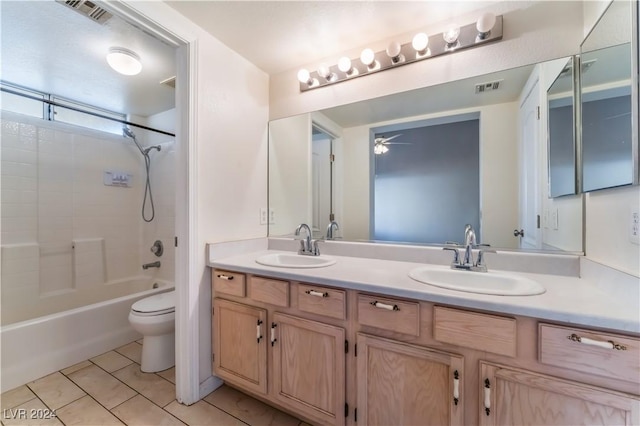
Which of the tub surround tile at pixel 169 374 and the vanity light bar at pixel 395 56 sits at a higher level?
the vanity light bar at pixel 395 56

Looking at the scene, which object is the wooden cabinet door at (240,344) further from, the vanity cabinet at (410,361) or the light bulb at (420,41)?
the light bulb at (420,41)

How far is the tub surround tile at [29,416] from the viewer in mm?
1359

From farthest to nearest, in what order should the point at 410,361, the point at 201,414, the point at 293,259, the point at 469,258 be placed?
the point at 293,259, the point at 201,414, the point at 469,258, the point at 410,361

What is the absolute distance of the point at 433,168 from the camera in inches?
62.4

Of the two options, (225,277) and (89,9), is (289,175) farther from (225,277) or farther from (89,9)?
(89,9)

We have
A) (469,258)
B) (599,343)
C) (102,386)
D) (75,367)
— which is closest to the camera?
(599,343)

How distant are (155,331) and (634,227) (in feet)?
8.22

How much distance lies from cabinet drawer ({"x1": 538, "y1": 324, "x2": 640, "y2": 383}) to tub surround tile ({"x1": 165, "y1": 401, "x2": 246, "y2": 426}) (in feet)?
4.73

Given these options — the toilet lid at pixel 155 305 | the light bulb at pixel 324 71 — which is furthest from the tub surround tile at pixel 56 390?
the light bulb at pixel 324 71

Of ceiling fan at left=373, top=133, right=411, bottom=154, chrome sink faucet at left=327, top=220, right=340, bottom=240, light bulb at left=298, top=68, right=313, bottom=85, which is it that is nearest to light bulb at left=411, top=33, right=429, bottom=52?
ceiling fan at left=373, top=133, right=411, bottom=154

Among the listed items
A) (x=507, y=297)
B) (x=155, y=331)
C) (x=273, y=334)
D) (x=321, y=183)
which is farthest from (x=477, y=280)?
(x=155, y=331)

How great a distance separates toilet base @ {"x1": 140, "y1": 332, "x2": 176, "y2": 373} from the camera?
184 cm

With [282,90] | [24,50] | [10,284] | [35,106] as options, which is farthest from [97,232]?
[282,90]

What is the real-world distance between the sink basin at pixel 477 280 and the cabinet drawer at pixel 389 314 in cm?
15
